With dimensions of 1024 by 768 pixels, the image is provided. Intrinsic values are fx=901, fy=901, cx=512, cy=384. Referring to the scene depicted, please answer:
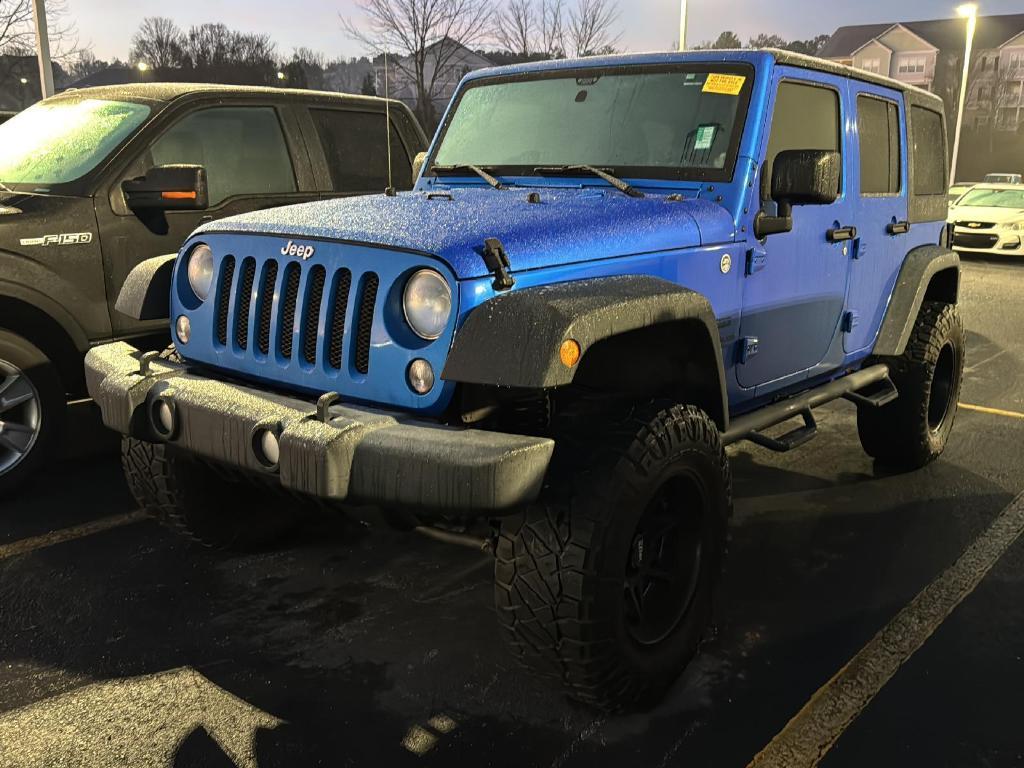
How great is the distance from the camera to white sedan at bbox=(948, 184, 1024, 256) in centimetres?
1459

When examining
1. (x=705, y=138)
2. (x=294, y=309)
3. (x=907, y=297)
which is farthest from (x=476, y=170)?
(x=907, y=297)

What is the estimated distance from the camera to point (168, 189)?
4.34m

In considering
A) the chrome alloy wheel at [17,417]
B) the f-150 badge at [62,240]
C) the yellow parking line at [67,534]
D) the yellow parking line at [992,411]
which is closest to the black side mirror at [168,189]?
the f-150 badge at [62,240]

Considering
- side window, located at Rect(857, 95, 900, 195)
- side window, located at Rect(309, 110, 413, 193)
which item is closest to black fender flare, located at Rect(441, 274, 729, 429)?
side window, located at Rect(857, 95, 900, 195)

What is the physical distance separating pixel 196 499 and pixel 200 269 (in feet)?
2.91

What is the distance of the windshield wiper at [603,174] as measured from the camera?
128 inches

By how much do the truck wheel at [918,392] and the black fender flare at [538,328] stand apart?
8.84ft

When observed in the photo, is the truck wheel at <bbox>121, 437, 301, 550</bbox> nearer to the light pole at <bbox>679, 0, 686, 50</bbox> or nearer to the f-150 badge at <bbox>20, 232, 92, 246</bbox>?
the f-150 badge at <bbox>20, 232, 92, 246</bbox>

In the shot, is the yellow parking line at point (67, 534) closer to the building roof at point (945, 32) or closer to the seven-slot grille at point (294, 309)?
the seven-slot grille at point (294, 309)

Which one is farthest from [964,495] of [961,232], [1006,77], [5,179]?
[1006,77]

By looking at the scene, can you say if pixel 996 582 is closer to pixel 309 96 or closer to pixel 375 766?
pixel 375 766

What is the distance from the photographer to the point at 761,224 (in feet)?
10.9

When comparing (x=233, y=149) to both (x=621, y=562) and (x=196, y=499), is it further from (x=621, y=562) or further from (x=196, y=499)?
(x=621, y=562)

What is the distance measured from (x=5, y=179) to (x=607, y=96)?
3159mm
